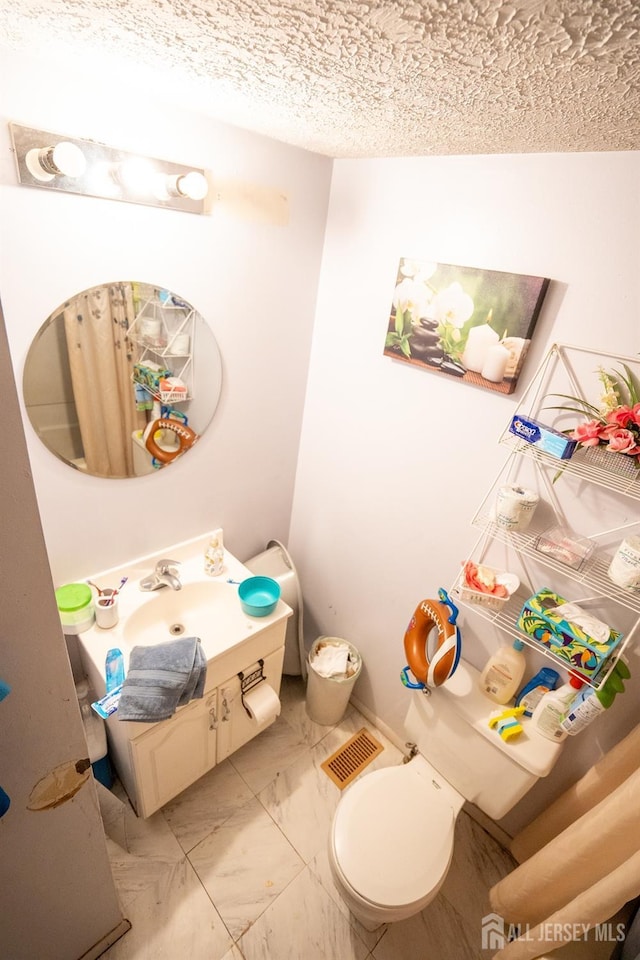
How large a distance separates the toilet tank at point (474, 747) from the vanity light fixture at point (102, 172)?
1.69 metres

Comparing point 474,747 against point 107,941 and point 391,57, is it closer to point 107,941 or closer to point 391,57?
point 107,941

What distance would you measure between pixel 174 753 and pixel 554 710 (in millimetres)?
1209

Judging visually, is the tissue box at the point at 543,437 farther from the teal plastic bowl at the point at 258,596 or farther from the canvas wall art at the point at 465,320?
the teal plastic bowl at the point at 258,596

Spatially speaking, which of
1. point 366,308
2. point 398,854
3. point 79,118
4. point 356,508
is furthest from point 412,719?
point 79,118

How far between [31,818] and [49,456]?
0.86 metres

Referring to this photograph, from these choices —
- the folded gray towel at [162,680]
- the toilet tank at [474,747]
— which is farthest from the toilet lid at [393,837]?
the folded gray towel at [162,680]

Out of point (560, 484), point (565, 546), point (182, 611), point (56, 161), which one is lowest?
point (182, 611)

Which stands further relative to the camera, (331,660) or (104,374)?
(331,660)

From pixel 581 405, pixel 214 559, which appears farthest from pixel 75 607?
pixel 581 405

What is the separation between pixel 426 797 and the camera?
145 cm

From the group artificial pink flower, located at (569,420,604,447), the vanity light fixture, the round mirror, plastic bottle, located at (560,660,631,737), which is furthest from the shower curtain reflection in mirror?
plastic bottle, located at (560,660,631,737)

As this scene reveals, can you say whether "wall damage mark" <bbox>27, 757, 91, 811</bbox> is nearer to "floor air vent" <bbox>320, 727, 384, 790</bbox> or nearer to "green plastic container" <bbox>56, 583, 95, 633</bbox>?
"green plastic container" <bbox>56, 583, 95, 633</bbox>

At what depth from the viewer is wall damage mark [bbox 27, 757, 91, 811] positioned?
2.89 feet

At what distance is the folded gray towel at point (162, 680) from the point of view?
3.89ft
